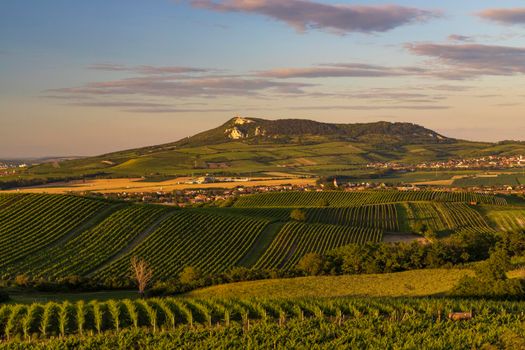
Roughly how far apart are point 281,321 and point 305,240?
69.3 m

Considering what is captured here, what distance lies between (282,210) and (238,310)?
323 ft

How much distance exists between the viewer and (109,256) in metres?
84.2

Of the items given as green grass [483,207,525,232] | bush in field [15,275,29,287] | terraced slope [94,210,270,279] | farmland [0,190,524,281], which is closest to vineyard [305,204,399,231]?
farmland [0,190,524,281]

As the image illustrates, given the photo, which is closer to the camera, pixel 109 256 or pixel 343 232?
pixel 109 256

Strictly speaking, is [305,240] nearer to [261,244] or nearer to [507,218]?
[261,244]

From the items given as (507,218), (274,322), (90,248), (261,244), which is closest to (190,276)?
(90,248)

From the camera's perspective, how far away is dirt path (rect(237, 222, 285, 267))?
88412mm

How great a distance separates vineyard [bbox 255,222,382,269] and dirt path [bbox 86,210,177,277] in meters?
21.2

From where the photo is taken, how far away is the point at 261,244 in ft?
325

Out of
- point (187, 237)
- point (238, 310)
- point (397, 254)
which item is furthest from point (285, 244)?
point (238, 310)

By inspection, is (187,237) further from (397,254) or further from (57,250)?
(397,254)

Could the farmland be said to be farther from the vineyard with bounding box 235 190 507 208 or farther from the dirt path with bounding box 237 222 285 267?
the vineyard with bounding box 235 190 507 208

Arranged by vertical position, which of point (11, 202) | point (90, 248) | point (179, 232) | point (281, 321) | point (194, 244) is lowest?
point (194, 244)

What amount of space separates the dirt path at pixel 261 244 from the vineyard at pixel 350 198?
44.2 metres
